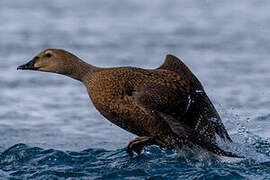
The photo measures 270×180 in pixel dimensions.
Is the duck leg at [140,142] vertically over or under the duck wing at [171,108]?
under

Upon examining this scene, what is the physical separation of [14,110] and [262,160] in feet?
14.7

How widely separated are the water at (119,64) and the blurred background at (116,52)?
0.8 inches

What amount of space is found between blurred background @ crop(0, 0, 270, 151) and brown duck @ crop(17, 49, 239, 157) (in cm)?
150

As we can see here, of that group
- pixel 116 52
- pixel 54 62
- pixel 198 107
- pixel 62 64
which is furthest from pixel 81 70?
pixel 116 52

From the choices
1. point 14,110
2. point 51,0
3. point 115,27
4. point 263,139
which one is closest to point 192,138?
point 263,139

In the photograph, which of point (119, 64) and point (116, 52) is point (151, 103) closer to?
point (119, 64)

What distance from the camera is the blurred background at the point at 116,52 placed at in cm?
1048

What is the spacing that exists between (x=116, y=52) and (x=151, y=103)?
6.42m

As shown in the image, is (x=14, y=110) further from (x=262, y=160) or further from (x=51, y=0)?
(x=51, y=0)

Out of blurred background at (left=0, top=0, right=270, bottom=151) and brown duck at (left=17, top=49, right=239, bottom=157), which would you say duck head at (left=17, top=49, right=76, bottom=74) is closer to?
brown duck at (left=17, top=49, right=239, bottom=157)

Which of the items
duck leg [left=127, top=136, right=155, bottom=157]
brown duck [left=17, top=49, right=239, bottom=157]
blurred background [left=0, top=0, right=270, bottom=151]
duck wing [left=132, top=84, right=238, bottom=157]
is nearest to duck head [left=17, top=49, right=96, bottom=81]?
brown duck [left=17, top=49, right=239, bottom=157]

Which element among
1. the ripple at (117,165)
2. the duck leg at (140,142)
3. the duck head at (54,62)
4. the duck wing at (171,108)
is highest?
the duck head at (54,62)

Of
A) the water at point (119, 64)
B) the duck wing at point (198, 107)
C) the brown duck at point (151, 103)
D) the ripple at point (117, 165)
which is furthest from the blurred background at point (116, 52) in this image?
the brown duck at point (151, 103)

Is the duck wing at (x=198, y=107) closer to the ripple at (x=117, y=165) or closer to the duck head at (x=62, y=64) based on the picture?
the ripple at (x=117, y=165)
